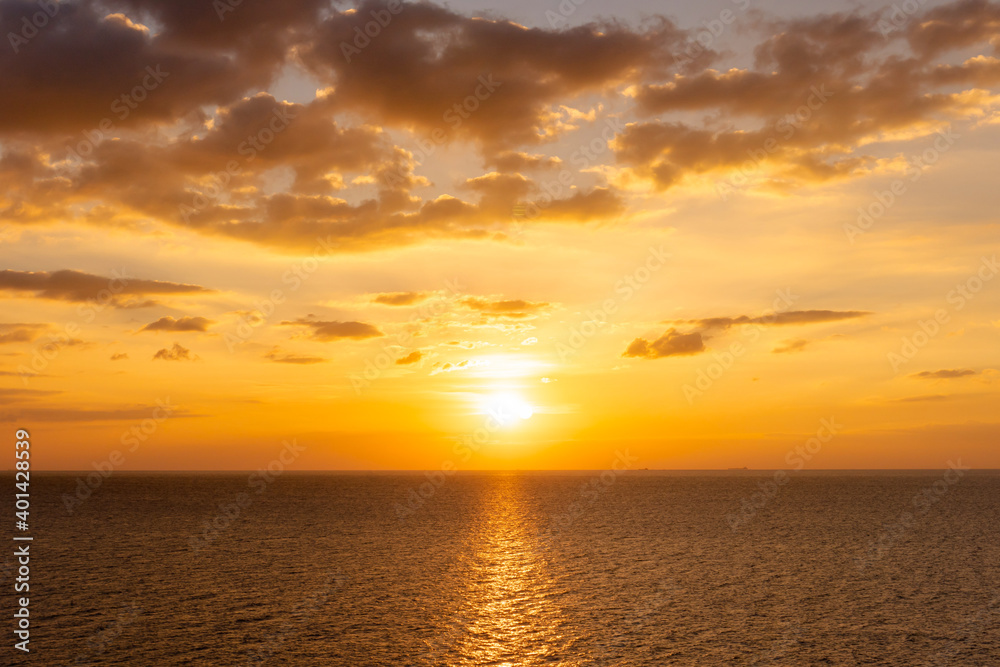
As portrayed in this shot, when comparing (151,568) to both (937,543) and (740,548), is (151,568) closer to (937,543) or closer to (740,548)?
(740,548)

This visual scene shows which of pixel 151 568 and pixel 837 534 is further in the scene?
pixel 837 534

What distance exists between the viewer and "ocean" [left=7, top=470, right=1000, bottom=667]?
37.7 m

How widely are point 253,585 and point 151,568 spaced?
14084mm

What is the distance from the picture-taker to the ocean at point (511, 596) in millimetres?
37719

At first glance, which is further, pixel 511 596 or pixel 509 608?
pixel 511 596

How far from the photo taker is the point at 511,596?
175 ft

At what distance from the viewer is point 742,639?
132ft

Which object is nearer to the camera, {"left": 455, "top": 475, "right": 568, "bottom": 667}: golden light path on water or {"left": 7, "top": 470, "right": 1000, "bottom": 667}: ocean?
{"left": 7, "top": 470, "right": 1000, "bottom": 667}: ocean

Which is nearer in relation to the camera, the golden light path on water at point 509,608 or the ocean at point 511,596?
the ocean at point 511,596

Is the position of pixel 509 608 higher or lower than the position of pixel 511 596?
higher

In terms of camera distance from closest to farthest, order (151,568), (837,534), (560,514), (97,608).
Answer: (97,608), (151,568), (837,534), (560,514)

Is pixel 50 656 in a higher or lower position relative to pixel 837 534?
higher

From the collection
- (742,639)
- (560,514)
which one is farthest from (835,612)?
(560,514)

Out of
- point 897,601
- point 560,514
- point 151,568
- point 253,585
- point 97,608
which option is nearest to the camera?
point 97,608
